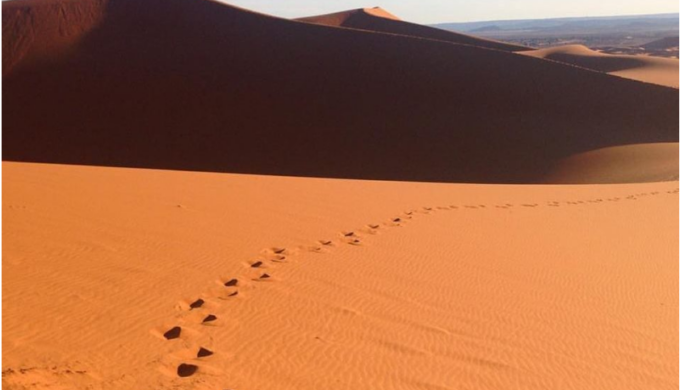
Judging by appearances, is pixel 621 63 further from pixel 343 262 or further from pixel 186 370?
pixel 186 370

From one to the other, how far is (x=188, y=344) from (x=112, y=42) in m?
32.0

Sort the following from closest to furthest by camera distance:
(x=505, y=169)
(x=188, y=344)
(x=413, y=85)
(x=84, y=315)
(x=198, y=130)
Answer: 1. (x=188, y=344)
2. (x=84, y=315)
3. (x=505, y=169)
4. (x=198, y=130)
5. (x=413, y=85)

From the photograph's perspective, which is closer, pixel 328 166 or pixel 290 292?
pixel 290 292

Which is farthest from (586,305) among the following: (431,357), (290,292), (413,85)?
(413,85)

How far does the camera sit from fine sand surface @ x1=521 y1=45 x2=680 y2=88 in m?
40.8

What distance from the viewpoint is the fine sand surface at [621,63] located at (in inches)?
1604

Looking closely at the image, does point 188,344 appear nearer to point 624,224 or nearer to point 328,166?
point 624,224

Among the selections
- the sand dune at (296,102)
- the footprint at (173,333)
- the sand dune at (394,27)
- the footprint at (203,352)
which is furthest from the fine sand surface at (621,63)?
the footprint at (203,352)

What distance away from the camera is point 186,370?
4.31 metres

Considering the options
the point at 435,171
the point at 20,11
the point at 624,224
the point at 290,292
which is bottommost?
the point at 435,171

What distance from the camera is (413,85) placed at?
1144 inches

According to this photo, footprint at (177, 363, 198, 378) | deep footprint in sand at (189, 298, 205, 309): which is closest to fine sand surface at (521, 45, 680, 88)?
deep footprint in sand at (189, 298, 205, 309)

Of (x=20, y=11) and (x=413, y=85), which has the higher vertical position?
(x=20, y=11)

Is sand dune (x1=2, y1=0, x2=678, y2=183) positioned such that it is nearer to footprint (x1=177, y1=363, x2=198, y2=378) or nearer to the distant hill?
footprint (x1=177, y1=363, x2=198, y2=378)
